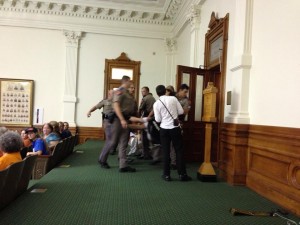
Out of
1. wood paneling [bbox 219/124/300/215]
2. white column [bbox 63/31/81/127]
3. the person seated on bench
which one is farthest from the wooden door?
white column [bbox 63/31/81/127]

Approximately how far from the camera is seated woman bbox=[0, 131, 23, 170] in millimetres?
3166

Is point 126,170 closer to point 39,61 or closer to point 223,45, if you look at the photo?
point 223,45

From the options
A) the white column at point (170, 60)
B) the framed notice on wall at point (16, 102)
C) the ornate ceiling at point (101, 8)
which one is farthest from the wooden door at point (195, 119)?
the framed notice on wall at point (16, 102)

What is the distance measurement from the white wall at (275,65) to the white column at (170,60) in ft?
20.1

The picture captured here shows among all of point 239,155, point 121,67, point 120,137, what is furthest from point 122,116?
point 121,67

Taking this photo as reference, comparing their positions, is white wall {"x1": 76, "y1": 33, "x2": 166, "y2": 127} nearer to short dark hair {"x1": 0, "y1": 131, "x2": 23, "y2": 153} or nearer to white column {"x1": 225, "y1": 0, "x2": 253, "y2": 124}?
white column {"x1": 225, "y1": 0, "x2": 253, "y2": 124}

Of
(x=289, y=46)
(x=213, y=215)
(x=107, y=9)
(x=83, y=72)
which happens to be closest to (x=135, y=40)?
(x=107, y=9)

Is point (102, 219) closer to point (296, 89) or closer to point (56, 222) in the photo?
point (56, 222)

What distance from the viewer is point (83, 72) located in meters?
10.1

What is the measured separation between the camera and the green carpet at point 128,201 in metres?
2.74

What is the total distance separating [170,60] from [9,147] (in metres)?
7.89

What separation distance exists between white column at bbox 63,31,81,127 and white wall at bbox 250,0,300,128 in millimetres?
6893

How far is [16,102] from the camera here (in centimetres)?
973

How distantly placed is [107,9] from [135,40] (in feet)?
4.46
